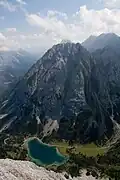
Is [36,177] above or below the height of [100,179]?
above

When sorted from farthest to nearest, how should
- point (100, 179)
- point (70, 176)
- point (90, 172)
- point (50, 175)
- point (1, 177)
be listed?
point (90, 172) < point (100, 179) < point (70, 176) < point (50, 175) < point (1, 177)

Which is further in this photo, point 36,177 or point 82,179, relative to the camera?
point 82,179

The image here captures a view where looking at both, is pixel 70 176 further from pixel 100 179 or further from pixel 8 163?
pixel 8 163

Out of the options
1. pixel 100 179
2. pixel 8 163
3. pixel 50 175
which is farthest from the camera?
pixel 100 179

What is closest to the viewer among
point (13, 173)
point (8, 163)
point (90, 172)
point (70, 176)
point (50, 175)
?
point (13, 173)

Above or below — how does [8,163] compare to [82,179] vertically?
above

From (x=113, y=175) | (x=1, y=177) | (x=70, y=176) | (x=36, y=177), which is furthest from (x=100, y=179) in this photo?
(x=1, y=177)

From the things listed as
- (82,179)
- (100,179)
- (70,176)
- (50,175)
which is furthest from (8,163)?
(100,179)

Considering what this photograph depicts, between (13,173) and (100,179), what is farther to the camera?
(100,179)

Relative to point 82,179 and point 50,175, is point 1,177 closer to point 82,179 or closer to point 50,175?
point 50,175
